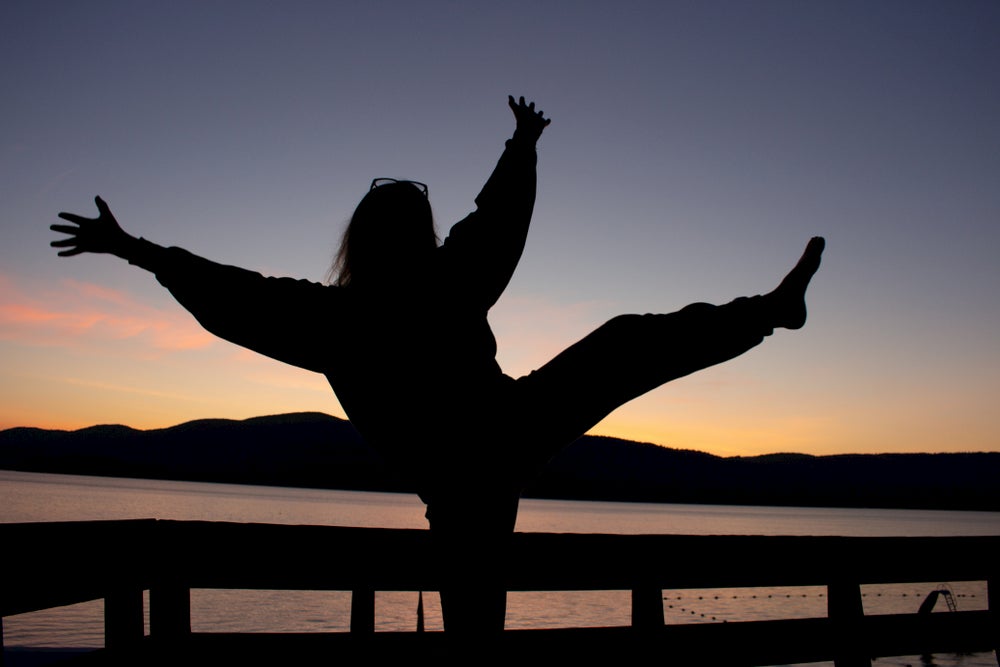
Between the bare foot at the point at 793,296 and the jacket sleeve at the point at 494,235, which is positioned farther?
the bare foot at the point at 793,296

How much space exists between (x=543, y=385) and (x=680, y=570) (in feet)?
4.43

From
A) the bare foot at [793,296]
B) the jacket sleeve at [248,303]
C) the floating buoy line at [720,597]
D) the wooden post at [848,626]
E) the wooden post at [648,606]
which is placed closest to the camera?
the jacket sleeve at [248,303]

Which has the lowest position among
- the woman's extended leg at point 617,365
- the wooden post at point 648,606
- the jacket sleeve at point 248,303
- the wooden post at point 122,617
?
the wooden post at point 648,606

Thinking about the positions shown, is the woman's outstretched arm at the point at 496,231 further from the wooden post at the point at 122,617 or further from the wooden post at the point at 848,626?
the wooden post at the point at 848,626

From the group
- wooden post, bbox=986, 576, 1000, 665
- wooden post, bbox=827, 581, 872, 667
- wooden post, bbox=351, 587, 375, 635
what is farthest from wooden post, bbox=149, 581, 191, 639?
wooden post, bbox=986, 576, 1000, 665

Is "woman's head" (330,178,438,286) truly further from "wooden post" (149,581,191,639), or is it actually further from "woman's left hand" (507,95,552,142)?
"wooden post" (149,581,191,639)

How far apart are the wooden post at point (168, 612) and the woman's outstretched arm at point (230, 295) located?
2.92 ft

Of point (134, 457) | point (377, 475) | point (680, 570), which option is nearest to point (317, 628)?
point (680, 570)

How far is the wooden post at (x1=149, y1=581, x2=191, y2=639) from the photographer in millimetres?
2254

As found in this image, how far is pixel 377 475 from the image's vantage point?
578 feet

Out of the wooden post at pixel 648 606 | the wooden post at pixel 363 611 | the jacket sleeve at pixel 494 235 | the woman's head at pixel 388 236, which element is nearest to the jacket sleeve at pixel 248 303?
the woman's head at pixel 388 236

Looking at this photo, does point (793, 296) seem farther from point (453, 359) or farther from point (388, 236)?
point (388, 236)

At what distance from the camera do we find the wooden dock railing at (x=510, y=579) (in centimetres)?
214

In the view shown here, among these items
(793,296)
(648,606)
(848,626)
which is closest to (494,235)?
(793,296)
